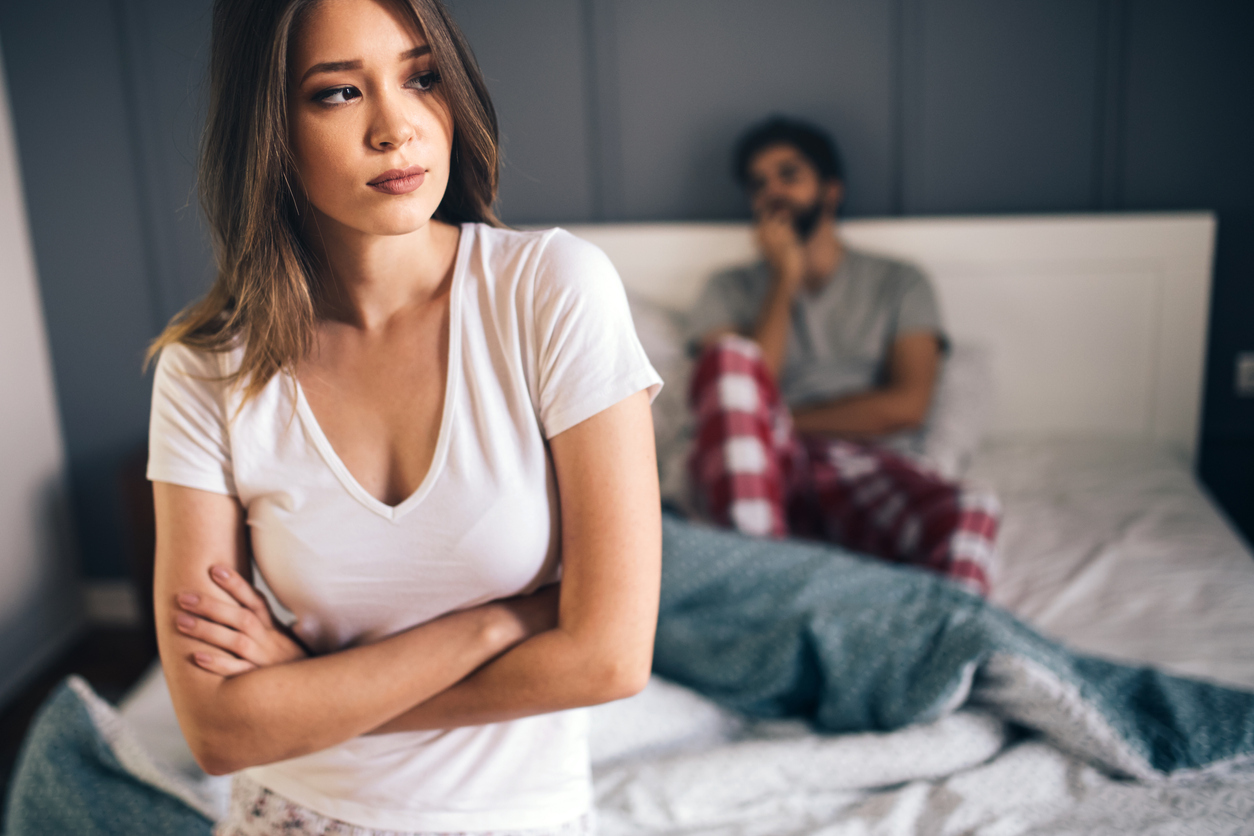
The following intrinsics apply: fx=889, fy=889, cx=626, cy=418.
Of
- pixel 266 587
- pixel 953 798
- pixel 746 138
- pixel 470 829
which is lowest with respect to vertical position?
pixel 953 798

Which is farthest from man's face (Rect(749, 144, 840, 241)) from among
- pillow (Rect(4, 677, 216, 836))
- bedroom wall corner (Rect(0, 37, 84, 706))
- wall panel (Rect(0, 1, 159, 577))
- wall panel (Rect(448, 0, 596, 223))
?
bedroom wall corner (Rect(0, 37, 84, 706))

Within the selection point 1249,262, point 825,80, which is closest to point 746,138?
point 825,80

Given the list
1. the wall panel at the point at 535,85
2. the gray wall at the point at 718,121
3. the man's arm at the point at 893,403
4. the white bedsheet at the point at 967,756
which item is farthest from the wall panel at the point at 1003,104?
the white bedsheet at the point at 967,756

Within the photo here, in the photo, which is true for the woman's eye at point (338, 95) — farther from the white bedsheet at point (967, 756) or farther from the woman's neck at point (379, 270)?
the white bedsheet at point (967, 756)

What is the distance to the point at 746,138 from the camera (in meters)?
1.33

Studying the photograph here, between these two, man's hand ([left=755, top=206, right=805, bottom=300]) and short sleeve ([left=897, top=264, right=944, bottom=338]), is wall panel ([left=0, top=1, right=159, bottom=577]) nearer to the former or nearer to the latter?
man's hand ([left=755, top=206, right=805, bottom=300])

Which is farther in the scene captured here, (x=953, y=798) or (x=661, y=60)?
(x=661, y=60)

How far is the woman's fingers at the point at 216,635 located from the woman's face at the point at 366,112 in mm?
273

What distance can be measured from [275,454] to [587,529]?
0.67ft

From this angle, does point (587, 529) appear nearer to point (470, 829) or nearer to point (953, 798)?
point (470, 829)

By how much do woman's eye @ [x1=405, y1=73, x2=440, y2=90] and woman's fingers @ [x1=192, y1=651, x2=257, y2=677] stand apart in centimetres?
36

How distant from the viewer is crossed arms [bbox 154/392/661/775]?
531mm

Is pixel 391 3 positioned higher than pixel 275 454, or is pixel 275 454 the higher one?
pixel 391 3

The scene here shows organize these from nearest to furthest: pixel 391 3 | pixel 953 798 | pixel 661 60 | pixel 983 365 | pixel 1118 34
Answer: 1. pixel 391 3
2. pixel 953 798
3. pixel 661 60
4. pixel 1118 34
5. pixel 983 365
